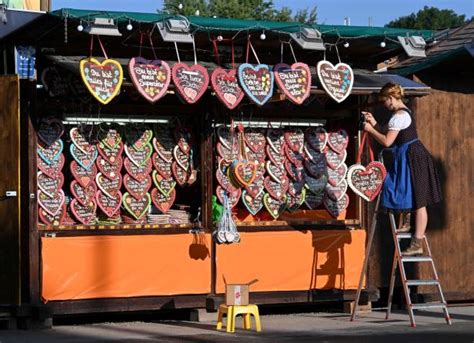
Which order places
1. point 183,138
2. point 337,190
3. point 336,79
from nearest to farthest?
point 336,79 → point 183,138 → point 337,190

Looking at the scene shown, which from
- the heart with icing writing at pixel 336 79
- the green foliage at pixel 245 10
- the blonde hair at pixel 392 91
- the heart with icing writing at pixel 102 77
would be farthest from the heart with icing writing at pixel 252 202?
the green foliage at pixel 245 10

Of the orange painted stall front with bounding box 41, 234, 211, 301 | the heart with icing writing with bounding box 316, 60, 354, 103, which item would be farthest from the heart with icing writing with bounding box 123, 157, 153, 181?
the heart with icing writing with bounding box 316, 60, 354, 103

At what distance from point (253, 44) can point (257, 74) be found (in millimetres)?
855

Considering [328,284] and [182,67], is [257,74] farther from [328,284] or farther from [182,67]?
[328,284]

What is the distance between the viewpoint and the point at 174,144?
1048 cm

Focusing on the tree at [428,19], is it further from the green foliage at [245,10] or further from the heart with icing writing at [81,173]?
the heart with icing writing at [81,173]

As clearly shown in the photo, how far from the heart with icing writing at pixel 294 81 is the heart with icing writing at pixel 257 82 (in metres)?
0.10

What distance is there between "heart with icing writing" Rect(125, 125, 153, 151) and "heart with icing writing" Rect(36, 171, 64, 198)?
0.81 metres

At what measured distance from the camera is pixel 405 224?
10.1m

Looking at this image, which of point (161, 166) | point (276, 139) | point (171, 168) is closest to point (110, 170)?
point (161, 166)

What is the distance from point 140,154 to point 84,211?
2.70 feet

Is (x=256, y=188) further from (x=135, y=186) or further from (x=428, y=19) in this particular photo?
(x=428, y=19)

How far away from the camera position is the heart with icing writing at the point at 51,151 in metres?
9.80

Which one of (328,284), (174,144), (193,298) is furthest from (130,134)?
(328,284)
